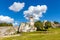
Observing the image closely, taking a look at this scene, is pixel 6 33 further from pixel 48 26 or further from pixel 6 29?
pixel 48 26

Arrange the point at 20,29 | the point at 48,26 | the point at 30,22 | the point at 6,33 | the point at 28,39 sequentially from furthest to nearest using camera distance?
the point at 48,26 < the point at 30,22 < the point at 20,29 < the point at 6,33 < the point at 28,39

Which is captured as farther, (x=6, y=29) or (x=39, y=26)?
(x=39, y=26)

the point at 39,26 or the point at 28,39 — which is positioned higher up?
the point at 39,26

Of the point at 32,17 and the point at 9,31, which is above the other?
the point at 32,17

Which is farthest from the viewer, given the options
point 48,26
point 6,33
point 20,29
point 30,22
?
point 48,26

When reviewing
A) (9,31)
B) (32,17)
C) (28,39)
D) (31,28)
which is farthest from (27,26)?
(28,39)

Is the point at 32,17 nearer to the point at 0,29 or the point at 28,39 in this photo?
the point at 0,29

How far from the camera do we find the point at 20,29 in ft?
281

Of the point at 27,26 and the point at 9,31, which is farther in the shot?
the point at 27,26

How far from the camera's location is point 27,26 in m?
87.5

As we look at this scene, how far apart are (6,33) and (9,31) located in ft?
5.99

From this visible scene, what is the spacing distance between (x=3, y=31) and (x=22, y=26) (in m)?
19.7

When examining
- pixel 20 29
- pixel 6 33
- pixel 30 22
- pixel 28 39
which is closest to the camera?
pixel 28 39

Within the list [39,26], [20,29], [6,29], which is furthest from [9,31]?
[39,26]
